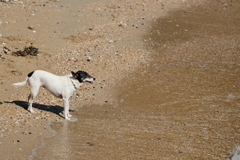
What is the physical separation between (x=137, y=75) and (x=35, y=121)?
4667mm

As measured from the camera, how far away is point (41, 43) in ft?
45.9

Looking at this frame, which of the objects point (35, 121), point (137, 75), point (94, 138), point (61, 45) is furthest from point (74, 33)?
point (94, 138)

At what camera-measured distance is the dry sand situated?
26.8 ft

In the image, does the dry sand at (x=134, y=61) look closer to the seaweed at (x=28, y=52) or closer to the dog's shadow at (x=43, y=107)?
the dog's shadow at (x=43, y=107)

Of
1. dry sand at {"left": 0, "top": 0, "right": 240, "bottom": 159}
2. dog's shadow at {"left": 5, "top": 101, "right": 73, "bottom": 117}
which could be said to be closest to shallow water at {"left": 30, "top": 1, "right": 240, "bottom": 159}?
dry sand at {"left": 0, "top": 0, "right": 240, "bottom": 159}

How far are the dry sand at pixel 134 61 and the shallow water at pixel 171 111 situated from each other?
33mm

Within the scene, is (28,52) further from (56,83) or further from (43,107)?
(56,83)

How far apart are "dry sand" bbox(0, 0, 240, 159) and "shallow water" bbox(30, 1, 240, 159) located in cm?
3

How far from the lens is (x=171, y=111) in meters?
9.62

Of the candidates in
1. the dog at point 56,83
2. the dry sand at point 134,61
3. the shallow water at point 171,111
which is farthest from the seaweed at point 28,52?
the dog at point 56,83

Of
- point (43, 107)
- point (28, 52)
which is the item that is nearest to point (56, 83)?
point (43, 107)

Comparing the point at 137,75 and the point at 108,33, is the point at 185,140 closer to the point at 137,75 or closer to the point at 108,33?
the point at 137,75

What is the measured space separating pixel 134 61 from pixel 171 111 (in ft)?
→ 13.5

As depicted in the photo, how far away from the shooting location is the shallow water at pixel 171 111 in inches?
285
